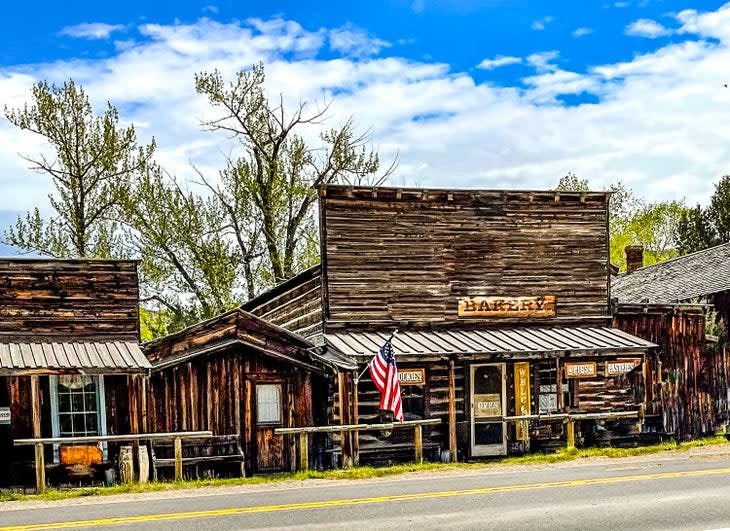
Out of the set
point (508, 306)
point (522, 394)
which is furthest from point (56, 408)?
point (508, 306)

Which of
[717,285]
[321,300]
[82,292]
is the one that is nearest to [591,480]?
[321,300]

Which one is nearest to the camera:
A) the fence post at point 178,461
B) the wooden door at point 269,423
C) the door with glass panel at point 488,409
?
the fence post at point 178,461

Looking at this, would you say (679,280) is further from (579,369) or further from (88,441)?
(88,441)

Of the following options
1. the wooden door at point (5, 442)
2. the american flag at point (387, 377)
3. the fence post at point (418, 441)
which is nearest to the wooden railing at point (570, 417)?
the fence post at point (418, 441)

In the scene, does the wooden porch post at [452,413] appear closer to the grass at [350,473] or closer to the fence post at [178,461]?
the grass at [350,473]

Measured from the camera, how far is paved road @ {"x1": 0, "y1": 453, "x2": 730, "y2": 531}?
12.3 meters

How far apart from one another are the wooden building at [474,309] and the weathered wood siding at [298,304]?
0.27 feet

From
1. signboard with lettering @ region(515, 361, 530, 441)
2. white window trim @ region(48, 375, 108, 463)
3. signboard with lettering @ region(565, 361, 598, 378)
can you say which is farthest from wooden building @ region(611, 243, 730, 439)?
white window trim @ region(48, 375, 108, 463)

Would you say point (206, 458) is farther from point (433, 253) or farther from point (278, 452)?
point (433, 253)

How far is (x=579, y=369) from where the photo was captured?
25125 millimetres

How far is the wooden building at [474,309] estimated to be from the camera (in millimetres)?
24078

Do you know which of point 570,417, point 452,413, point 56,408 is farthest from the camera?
point 570,417

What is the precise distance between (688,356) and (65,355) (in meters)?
16.5

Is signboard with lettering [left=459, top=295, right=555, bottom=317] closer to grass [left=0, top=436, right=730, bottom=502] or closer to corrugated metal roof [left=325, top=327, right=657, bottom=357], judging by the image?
corrugated metal roof [left=325, top=327, right=657, bottom=357]
